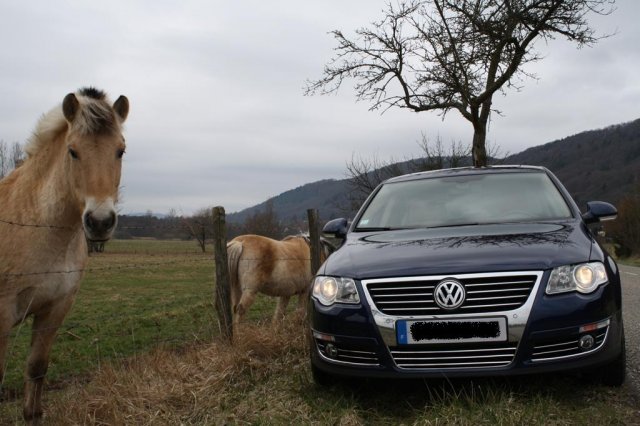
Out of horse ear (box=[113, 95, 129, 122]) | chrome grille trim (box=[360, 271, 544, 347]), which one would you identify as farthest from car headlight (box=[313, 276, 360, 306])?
horse ear (box=[113, 95, 129, 122])

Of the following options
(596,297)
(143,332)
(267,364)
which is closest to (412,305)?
(596,297)

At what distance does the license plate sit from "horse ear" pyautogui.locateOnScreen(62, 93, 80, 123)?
2716mm

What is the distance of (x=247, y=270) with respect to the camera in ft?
27.3

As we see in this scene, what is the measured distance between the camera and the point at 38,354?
4.25m

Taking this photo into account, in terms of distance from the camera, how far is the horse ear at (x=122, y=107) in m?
4.05

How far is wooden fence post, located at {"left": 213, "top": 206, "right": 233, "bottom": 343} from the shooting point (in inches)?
214

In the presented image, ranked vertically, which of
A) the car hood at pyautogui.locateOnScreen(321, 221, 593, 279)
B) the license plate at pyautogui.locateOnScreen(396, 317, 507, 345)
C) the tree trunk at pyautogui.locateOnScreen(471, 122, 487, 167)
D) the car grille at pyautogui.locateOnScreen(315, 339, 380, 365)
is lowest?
the car grille at pyautogui.locateOnScreen(315, 339, 380, 365)

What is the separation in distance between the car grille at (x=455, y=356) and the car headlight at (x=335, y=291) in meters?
0.40

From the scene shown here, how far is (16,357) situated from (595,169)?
105 meters

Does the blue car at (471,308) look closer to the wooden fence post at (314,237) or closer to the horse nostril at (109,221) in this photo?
the horse nostril at (109,221)

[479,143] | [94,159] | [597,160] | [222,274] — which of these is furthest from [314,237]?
[597,160]

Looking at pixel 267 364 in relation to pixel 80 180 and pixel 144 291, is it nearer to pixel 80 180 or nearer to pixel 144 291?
pixel 80 180

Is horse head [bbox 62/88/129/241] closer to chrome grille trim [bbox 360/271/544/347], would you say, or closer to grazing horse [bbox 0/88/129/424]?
grazing horse [bbox 0/88/129/424]

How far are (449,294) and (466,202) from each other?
5.31 feet
